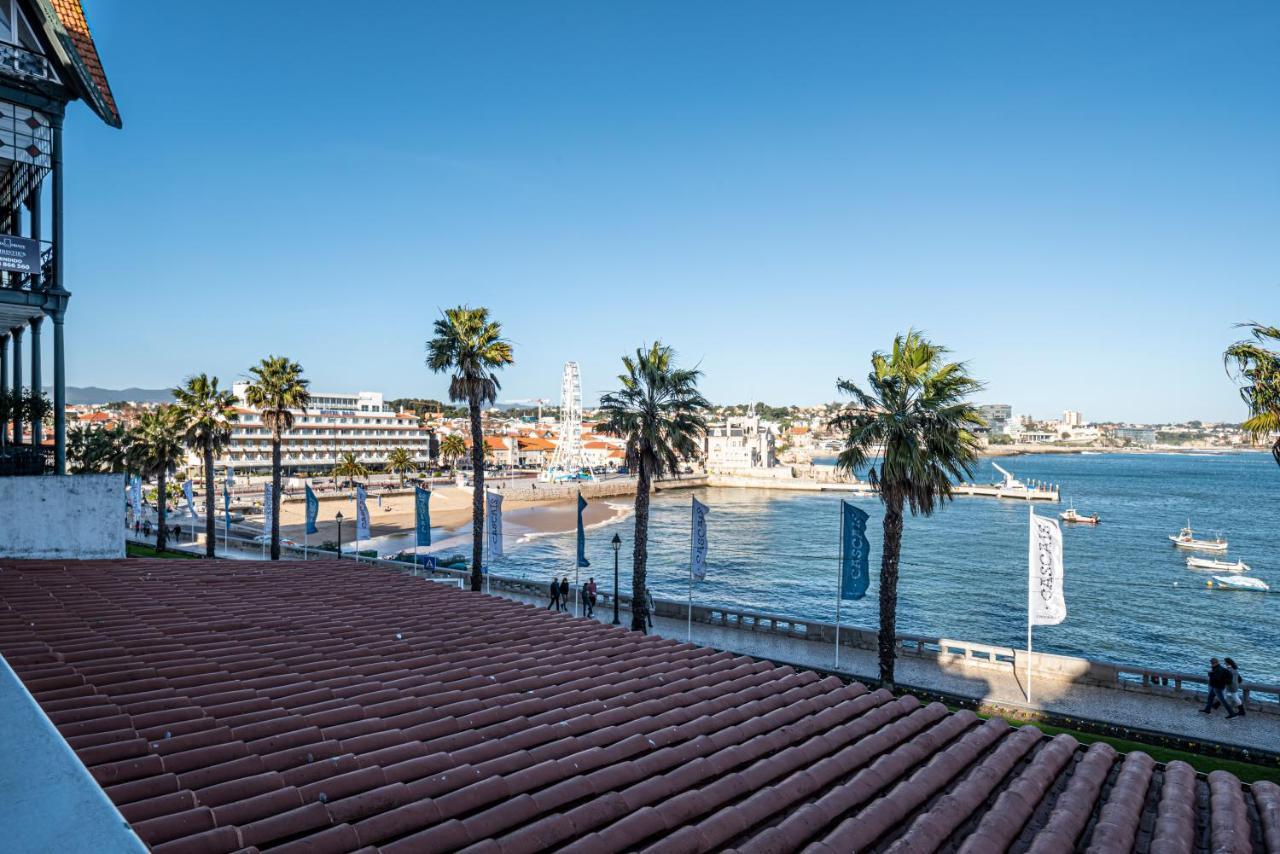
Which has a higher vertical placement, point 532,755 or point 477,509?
point 532,755

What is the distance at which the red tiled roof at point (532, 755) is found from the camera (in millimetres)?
4938

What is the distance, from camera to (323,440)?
116 metres

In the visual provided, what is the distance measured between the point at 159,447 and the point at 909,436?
4379 centimetres

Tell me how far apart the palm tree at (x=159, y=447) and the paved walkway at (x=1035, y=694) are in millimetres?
35398

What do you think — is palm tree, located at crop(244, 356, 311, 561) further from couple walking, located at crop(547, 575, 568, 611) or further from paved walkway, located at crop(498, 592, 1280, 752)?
paved walkway, located at crop(498, 592, 1280, 752)

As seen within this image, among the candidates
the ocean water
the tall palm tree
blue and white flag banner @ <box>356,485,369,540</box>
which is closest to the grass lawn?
the tall palm tree

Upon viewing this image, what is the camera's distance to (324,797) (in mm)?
5043

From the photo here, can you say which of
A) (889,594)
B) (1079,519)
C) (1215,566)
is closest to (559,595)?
(889,594)

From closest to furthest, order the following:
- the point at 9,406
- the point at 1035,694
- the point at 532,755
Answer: the point at 532,755 → the point at 1035,694 → the point at 9,406

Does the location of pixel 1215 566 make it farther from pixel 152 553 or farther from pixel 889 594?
pixel 152 553

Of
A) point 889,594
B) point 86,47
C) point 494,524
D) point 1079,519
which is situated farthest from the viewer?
point 1079,519

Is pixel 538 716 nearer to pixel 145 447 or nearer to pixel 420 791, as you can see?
pixel 420 791

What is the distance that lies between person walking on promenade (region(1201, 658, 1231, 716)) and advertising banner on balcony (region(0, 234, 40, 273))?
92.0ft

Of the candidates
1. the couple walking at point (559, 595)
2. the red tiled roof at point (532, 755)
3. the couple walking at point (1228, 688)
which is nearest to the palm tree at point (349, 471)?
the couple walking at point (559, 595)
